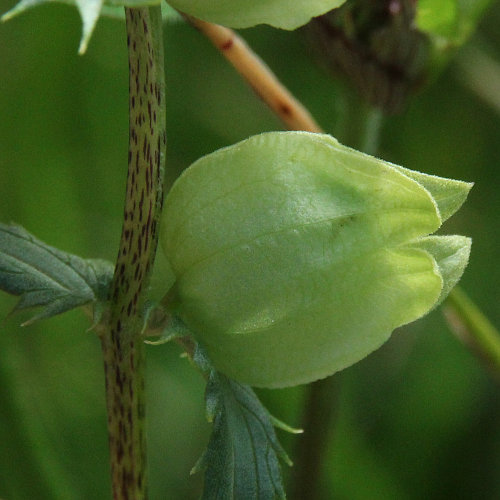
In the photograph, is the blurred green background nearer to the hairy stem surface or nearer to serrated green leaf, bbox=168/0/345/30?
the hairy stem surface

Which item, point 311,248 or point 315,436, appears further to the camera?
point 315,436

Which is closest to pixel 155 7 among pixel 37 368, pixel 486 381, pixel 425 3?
pixel 425 3

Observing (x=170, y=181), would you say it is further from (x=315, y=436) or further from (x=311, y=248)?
(x=311, y=248)

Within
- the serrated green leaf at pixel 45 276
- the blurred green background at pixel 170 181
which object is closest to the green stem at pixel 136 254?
the serrated green leaf at pixel 45 276

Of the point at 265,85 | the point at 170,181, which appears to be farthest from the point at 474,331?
the point at 170,181

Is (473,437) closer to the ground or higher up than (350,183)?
closer to the ground

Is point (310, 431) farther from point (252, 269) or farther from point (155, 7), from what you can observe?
point (155, 7)

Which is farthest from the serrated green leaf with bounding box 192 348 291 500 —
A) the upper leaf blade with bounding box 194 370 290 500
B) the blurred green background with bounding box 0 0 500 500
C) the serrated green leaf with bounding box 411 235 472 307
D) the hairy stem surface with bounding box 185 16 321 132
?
the blurred green background with bounding box 0 0 500 500
